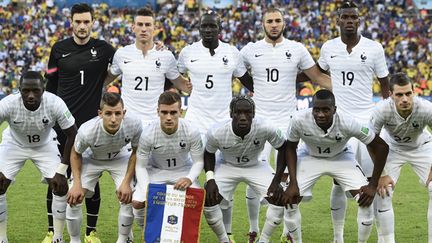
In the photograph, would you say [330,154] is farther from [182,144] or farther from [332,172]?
[182,144]

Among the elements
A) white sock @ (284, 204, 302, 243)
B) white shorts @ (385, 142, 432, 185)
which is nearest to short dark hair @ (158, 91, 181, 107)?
white sock @ (284, 204, 302, 243)

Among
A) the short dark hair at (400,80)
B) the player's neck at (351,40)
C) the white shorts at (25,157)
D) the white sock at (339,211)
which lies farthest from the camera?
the player's neck at (351,40)

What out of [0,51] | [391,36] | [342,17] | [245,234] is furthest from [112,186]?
[391,36]

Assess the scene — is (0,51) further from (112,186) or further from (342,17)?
(342,17)

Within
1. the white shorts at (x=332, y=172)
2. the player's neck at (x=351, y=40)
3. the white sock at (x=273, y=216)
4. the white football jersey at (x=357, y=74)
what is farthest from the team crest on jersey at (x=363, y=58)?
the white sock at (x=273, y=216)

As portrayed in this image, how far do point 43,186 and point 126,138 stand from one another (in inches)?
197

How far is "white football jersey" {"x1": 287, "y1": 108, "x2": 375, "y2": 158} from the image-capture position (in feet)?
22.3

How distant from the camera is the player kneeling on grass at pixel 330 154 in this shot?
22.3ft

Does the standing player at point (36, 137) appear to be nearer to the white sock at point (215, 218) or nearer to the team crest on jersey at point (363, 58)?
the white sock at point (215, 218)

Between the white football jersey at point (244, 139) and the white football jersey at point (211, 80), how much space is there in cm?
71

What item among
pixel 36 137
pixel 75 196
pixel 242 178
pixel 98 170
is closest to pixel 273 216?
pixel 242 178

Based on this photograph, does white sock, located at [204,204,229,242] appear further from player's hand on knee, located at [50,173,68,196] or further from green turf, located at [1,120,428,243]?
player's hand on knee, located at [50,173,68,196]

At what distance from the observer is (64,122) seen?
7.15 meters

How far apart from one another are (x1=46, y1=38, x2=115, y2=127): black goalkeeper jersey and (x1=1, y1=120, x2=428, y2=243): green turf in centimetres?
145
